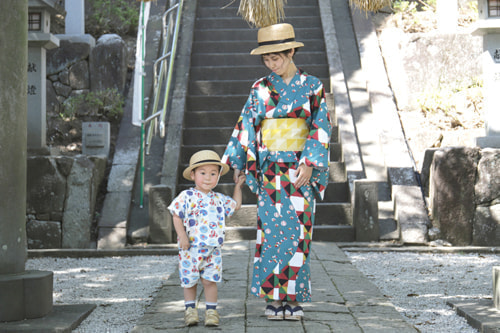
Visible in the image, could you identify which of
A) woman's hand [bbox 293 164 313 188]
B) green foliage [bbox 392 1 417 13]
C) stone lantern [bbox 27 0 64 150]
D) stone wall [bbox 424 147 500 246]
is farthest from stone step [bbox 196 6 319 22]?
woman's hand [bbox 293 164 313 188]

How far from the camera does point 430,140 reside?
862 cm

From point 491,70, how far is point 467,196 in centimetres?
146

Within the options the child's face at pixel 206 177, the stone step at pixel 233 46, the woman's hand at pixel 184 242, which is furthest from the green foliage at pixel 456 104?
the woman's hand at pixel 184 242

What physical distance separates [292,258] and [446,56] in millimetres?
6730

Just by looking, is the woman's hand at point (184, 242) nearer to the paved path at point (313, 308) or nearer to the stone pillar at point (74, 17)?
the paved path at point (313, 308)

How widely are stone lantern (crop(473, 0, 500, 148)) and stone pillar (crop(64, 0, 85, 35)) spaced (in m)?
5.78

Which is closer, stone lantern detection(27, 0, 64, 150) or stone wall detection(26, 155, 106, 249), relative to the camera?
stone wall detection(26, 155, 106, 249)

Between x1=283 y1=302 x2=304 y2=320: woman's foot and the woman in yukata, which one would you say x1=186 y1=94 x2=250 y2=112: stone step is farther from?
x1=283 y1=302 x2=304 y2=320: woman's foot

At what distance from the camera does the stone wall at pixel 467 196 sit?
7.02 m

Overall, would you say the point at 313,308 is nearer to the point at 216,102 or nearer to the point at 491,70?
the point at 491,70

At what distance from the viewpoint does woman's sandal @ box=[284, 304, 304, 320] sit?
156 inches

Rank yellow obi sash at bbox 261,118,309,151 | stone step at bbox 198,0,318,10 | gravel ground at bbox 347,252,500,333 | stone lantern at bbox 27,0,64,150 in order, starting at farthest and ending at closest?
stone step at bbox 198,0,318,10, stone lantern at bbox 27,0,64,150, gravel ground at bbox 347,252,500,333, yellow obi sash at bbox 261,118,309,151

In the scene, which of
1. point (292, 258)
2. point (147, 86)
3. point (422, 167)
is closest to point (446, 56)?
point (422, 167)

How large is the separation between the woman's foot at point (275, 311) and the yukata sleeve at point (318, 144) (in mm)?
721
